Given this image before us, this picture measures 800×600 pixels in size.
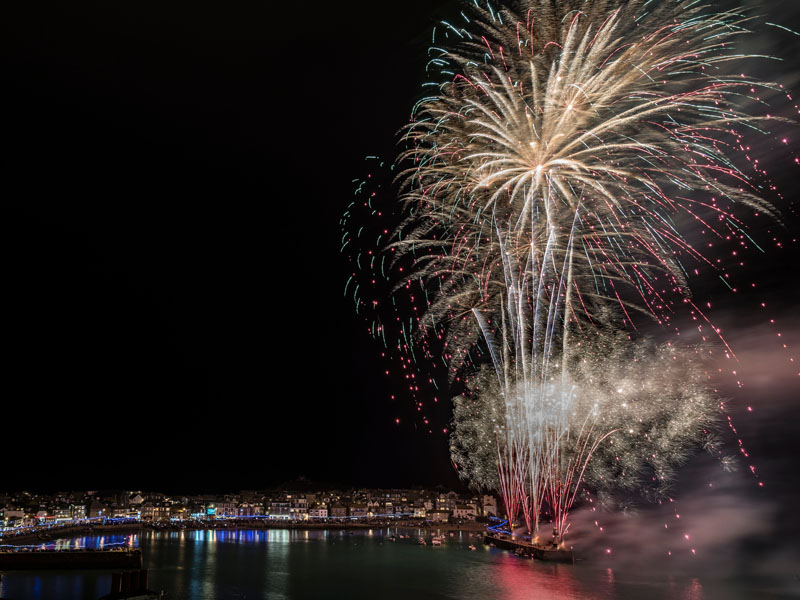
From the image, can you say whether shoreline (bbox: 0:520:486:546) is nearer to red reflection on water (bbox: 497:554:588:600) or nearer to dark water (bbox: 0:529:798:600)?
dark water (bbox: 0:529:798:600)

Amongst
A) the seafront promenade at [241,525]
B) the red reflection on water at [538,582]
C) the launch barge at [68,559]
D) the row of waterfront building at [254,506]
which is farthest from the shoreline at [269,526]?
the red reflection on water at [538,582]

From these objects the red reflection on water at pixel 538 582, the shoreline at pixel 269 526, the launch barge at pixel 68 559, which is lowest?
the shoreline at pixel 269 526

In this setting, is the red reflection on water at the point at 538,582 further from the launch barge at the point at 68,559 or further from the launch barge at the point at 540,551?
the launch barge at the point at 68,559

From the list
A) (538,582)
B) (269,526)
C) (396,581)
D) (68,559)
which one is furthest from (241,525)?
(538,582)

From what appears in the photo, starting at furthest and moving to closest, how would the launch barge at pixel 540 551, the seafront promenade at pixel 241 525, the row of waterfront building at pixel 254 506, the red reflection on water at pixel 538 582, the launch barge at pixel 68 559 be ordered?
the row of waterfront building at pixel 254 506 → the seafront promenade at pixel 241 525 → the launch barge at pixel 68 559 → the launch barge at pixel 540 551 → the red reflection on water at pixel 538 582

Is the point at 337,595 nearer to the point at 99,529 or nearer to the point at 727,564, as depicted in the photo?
the point at 727,564
